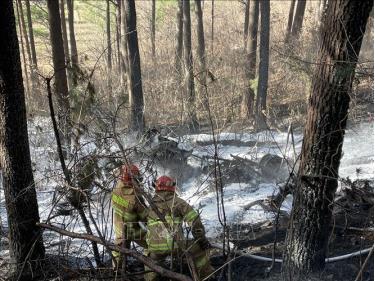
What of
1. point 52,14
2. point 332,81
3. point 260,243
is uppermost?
point 52,14

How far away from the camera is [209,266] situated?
4609mm

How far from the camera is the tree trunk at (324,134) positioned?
3.40 metres

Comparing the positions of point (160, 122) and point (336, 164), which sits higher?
point (336, 164)

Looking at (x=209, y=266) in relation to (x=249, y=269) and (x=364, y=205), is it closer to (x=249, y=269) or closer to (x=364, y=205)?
(x=249, y=269)

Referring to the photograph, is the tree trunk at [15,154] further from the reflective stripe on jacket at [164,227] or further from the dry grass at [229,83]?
the dry grass at [229,83]

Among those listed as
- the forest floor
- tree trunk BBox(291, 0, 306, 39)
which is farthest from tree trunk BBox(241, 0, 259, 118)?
tree trunk BBox(291, 0, 306, 39)

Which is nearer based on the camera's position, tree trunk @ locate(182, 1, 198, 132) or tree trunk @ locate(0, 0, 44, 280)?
tree trunk @ locate(0, 0, 44, 280)

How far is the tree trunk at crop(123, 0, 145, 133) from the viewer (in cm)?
1019

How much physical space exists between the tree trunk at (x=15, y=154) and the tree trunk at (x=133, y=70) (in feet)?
17.9

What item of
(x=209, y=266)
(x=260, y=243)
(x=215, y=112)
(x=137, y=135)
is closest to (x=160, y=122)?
(x=215, y=112)

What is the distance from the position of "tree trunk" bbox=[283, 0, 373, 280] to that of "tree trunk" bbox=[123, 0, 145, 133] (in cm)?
615

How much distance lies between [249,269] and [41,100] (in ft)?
29.3

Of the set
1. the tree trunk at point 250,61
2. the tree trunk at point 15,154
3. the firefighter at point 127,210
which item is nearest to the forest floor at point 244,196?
the firefighter at point 127,210

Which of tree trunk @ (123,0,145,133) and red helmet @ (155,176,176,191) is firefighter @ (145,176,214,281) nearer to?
red helmet @ (155,176,176,191)
